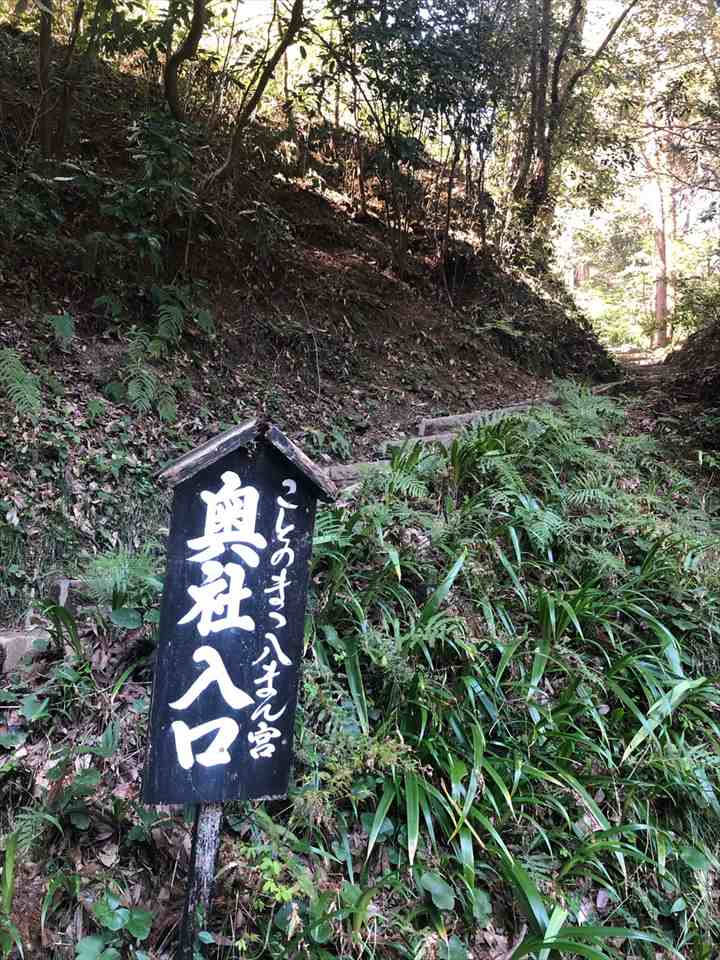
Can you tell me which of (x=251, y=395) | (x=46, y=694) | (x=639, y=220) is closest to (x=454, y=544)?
(x=46, y=694)

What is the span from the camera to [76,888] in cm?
246

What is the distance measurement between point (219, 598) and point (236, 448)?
1.71 ft

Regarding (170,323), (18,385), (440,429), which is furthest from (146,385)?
(440,429)

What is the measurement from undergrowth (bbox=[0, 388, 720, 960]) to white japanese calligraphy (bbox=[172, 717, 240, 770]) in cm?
50

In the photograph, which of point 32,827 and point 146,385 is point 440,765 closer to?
point 32,827

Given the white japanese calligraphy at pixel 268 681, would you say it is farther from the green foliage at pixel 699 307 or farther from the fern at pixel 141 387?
the green foliage at pixel 699 307

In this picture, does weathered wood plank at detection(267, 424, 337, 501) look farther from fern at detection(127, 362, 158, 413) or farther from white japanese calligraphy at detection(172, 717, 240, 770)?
fern at detection(127, 362, 158, 413)

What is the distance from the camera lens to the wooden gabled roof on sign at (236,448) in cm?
A: 218

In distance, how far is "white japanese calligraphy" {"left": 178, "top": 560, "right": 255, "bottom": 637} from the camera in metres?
2.28

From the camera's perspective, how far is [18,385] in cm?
502

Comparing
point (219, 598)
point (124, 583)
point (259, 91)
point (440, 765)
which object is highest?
point (259, 91)

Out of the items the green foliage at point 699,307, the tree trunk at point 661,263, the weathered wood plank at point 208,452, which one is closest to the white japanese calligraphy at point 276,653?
the weathered wood plank at point 208,452

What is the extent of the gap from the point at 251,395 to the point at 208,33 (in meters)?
5.76

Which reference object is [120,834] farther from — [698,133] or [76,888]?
[698,133]
